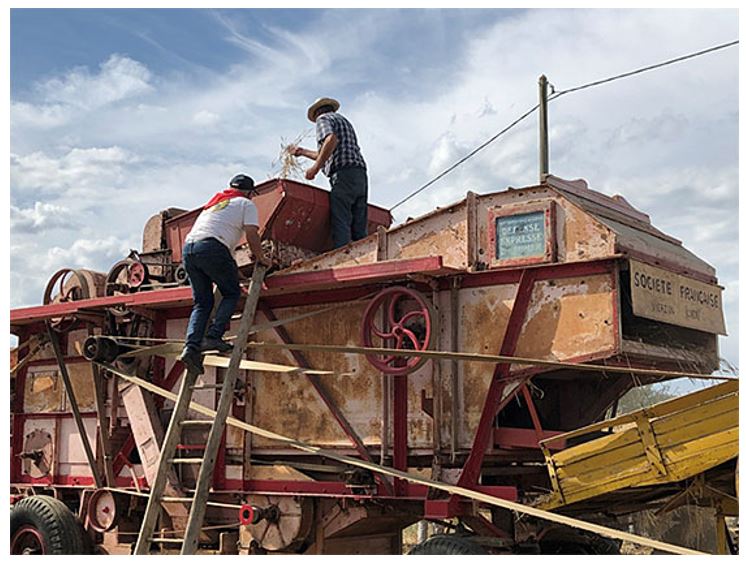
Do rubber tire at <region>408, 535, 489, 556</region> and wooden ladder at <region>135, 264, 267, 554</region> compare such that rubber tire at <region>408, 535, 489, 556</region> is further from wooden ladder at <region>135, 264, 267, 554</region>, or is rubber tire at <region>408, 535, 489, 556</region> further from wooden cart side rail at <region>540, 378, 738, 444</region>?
wooden ladder at <region>135, 264, 267, 554</region>

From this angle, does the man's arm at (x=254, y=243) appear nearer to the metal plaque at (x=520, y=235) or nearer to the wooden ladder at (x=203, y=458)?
the wooden ladder at (x=203, y=458)

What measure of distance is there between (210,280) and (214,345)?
2.27ft

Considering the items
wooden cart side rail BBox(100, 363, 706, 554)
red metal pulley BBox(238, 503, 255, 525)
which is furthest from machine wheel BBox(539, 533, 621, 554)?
red metal pulley BBox(238, 503, 255, 525)

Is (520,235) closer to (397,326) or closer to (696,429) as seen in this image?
(397,326)

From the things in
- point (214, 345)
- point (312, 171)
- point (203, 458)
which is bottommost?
point (203, 458)

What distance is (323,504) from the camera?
27.6 ft

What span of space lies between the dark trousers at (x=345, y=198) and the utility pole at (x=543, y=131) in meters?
4.07

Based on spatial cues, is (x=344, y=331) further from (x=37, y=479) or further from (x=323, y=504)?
(x=37, y=479)

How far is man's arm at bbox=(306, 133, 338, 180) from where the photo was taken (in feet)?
30.3

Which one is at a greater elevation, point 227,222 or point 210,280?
point 227,222

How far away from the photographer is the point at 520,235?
7695 millimetres

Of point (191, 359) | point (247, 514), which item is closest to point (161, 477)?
point (191, 359)

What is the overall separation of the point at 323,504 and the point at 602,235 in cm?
346

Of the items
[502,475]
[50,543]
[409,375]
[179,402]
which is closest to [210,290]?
[179,402]
